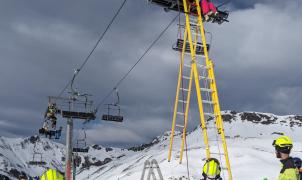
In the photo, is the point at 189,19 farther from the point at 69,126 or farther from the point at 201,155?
the point at 201,155

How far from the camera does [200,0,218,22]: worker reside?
2352 centimetres

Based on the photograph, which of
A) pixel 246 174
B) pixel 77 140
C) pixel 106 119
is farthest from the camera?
pixel 246 174

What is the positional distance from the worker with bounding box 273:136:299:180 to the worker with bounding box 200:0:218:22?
1886 cm

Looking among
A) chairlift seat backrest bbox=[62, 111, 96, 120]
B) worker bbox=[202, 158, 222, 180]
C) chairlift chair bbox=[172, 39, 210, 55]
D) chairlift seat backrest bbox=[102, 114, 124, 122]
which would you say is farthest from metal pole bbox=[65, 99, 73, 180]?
worker bbox=[202, 158, 222, 180]

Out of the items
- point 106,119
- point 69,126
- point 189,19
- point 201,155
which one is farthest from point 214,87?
point 201,155

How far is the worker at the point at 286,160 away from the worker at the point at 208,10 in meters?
18.9

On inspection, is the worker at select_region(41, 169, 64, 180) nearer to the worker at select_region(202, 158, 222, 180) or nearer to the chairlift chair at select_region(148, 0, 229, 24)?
the worker at select_region(202, 158, 222, 180)

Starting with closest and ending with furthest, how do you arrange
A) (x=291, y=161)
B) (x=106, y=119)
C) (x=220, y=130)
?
(x=291, y=161)
(x=220, y=130)
(x=106, y=119)

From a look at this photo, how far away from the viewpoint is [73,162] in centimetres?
3516

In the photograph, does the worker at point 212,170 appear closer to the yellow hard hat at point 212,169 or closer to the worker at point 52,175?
the yellow hard hat at point 212,169

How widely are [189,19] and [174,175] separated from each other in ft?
57.9

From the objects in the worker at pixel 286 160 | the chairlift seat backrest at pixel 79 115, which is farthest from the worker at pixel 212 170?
the chairlift seat backrest at pixel 79 115

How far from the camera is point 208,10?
2350cm

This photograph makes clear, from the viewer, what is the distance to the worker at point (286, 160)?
5.09m
